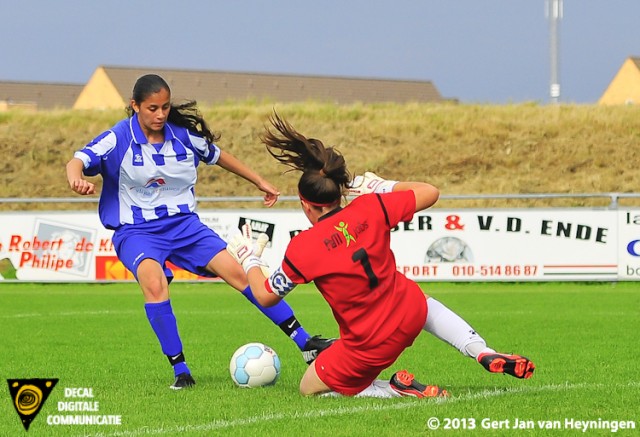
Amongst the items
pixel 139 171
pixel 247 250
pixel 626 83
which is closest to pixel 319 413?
pixel 247 250

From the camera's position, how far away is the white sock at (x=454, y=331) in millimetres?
6781

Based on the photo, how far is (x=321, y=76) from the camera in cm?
7050

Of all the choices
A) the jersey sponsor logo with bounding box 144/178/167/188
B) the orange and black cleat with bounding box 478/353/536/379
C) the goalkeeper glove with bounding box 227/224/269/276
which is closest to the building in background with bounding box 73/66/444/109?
the jersey sponsor logo with bounding box 144/178/167/188

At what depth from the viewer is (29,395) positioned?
7.16 meters

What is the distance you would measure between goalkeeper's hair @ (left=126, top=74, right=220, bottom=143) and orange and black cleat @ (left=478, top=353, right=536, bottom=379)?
3048 millimetres

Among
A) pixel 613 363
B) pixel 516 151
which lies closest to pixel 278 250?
pixel 613 363

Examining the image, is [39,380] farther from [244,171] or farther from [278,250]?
[278,250]

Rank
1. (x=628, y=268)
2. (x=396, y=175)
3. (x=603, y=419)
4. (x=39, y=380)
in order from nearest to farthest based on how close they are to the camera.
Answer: (x=603, y=419) → (x=39, y=380) → (x=628, y=268) → (x=396, y=175)

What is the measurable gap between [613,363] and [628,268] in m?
10.8

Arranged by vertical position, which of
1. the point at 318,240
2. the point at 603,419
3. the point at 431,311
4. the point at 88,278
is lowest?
the point at 88,278

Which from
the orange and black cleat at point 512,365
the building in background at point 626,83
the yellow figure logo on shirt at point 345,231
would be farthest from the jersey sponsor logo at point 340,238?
the building in background at point 626,83

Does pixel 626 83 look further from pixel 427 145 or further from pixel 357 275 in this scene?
pixel 357 275

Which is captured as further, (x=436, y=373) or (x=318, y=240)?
(x=436, y=373)

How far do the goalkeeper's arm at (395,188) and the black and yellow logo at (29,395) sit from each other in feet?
7.84
